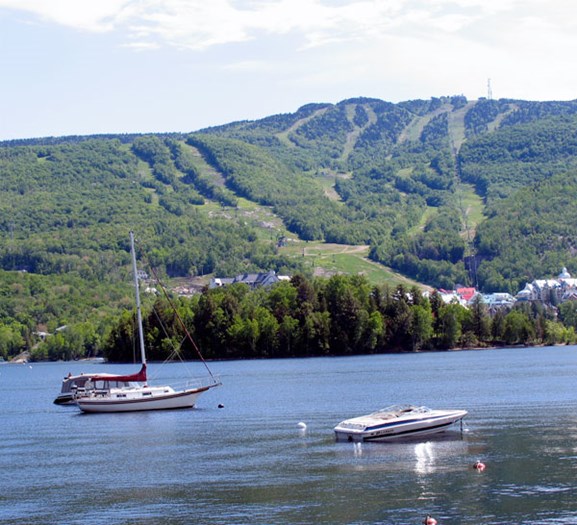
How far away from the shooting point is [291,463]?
62.2m

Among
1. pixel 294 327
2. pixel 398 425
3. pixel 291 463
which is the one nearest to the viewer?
pixel 291 463

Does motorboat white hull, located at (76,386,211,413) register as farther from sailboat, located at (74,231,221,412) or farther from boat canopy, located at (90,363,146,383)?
boat canopy, located at (90,363,146,383)

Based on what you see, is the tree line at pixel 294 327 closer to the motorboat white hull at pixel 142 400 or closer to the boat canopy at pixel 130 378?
the boat canopy at pixel 130 378

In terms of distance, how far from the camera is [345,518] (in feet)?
156

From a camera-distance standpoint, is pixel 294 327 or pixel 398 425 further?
pixel 294 327

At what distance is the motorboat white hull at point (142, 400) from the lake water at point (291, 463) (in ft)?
4.01

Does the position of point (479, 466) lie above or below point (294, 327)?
below

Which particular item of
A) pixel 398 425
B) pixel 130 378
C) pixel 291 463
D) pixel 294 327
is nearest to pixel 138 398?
pixel 130 378

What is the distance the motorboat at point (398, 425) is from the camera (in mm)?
69625

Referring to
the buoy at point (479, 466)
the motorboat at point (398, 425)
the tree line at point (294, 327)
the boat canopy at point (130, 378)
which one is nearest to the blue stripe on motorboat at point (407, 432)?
the motorboat at point (398, 425)

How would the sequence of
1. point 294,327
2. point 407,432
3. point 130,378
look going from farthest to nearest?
1. point 294,327
2. point 130,378
3. point 407,432

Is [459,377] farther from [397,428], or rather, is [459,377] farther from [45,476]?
[45,476]

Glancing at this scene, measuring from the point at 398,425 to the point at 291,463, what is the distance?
34.4 feet

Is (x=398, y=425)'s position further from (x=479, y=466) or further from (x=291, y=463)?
(x=479, y=466)
